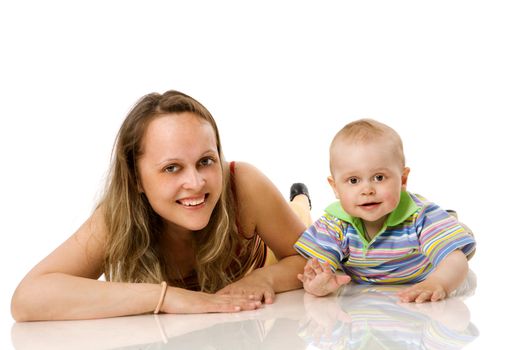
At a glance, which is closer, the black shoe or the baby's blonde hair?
the baby's blonde hair

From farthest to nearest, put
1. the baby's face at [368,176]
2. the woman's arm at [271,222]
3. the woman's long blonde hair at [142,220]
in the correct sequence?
the woman's arm at [271,222]
the woman's long blonde hair at [142,220]
the baby's face at [368,176]

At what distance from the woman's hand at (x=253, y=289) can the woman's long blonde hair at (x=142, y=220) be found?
0.19 meters

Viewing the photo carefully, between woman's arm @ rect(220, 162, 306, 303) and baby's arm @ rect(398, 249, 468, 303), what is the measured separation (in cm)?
56

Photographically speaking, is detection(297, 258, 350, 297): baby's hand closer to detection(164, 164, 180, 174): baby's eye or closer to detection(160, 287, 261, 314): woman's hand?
detection(160, 287, 261, 314): woman's hand

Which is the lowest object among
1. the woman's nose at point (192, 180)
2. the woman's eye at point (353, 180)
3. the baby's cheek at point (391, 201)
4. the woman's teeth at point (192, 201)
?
the baby's cheek at point (391, 201)

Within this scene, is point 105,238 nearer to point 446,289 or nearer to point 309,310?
point 309,310

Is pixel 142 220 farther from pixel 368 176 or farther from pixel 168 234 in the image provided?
pixel 368 176

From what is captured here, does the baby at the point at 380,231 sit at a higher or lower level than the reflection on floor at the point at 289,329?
higher

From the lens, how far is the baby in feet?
10.8

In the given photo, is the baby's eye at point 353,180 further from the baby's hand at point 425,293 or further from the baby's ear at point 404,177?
the baby's hand at point 425,293

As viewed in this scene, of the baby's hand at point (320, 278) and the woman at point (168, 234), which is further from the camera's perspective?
the baby's hand at point (320, 278)

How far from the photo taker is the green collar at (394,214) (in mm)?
3424

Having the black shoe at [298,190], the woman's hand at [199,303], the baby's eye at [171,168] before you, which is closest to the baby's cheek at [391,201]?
the woman's hand at [199,303]

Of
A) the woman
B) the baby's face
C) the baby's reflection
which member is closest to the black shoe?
the woman
